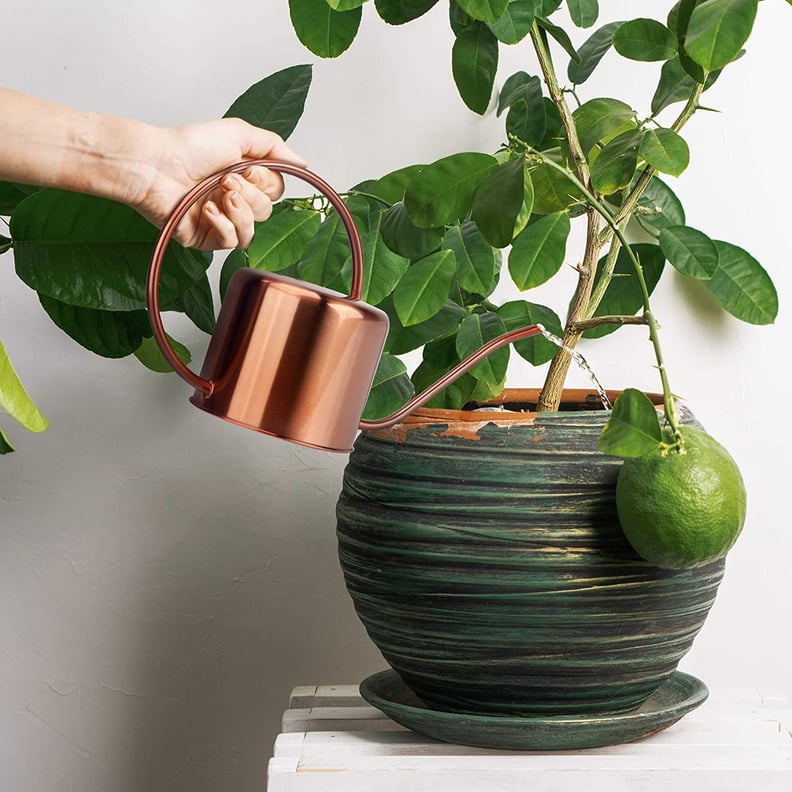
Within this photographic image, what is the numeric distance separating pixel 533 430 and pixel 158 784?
79 centimetres

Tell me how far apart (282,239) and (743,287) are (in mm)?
549

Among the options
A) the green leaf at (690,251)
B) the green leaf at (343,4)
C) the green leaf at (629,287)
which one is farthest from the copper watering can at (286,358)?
the green leaf at (629,287)

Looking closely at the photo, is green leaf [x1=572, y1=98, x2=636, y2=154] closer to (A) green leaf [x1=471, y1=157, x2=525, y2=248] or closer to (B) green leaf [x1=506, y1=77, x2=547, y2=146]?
(B) green leaf [x1=506, y1=77, x2=547, y2=146]

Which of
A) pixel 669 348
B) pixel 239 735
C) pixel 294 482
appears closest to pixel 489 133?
pixel 669 348

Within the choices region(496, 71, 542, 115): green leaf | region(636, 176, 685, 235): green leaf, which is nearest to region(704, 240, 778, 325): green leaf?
region(636, 176, 685, 235): green leaf

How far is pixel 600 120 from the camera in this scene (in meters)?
0.90

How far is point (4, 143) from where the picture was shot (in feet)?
2.19

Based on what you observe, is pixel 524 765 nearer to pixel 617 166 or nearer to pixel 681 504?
pixel 681 504

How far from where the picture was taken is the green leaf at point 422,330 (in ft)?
3.03

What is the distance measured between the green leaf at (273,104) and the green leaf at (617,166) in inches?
12.3

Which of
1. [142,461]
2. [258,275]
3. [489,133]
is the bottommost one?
[142,461]

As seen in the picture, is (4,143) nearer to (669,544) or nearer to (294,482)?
(669,544)

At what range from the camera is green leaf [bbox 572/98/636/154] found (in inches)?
35.1

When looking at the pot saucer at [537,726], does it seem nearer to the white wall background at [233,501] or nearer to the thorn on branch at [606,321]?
the thorn on branch at [606,321]
